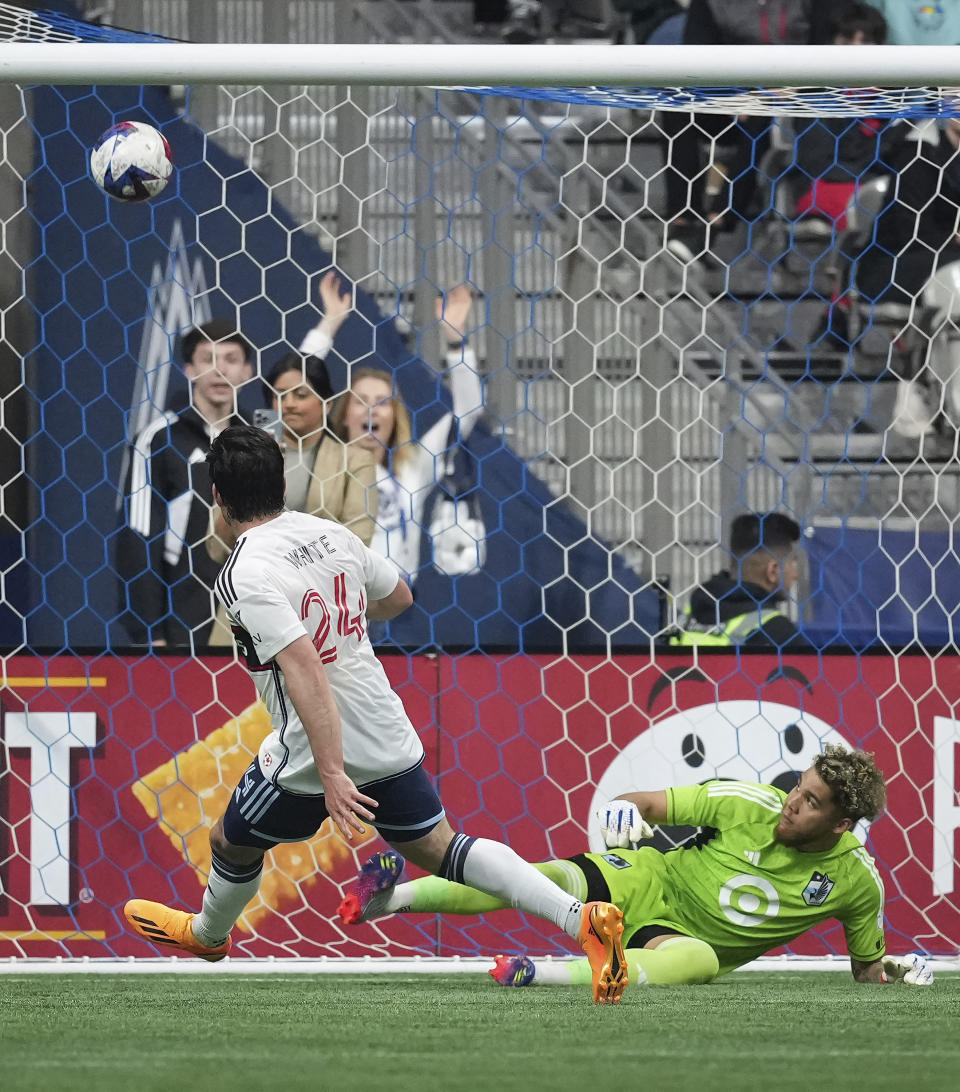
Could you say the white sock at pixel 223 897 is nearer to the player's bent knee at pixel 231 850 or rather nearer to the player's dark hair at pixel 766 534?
the player's bent knee at pixel 231 850

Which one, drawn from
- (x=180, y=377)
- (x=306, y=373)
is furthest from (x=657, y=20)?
(x=180, y=377)

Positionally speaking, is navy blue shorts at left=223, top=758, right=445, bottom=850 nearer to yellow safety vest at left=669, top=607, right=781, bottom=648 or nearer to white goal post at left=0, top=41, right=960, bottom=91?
white goal post at left=0, top=41, right=960, bottom=91

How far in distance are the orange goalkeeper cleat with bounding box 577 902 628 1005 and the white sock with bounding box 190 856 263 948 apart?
2.81ft

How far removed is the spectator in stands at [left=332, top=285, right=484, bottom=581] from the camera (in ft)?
19.1

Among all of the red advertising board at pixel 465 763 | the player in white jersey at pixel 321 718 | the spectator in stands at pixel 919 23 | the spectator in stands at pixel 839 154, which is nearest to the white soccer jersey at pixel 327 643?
the player in white jersey at pixel 321 718

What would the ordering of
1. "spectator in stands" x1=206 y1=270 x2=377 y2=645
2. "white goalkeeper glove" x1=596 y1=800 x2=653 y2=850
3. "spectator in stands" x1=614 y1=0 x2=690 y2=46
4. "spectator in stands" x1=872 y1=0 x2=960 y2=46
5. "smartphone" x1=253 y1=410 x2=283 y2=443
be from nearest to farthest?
"white goalkeeper glove" x1=596 y1=800 x2=653 y2=850 < "spectator in stands" x1=206 y1=270 x2=377 y2=645 < "smartphone" x1=253 y1=410 x2=283 y2=443 < "spectator in stands" x1=872 y1=0 x2=960 y2=46 < "spectator in stands" x1=614 y1=0 x2=690 y2=46

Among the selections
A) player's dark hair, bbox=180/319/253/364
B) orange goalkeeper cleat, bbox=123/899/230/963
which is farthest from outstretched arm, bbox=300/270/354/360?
orange goalkeeper cleat, bbox=123/899/230/963

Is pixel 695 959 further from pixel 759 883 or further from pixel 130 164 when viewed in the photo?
pixel 130 164

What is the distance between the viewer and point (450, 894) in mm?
4293

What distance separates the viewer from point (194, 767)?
16.7 feet

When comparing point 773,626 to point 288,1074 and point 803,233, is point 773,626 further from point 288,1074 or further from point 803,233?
point 288,1074

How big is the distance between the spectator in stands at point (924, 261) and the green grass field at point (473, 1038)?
304cm

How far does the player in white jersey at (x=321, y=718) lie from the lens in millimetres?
3271

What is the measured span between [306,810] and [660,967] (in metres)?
1.17
